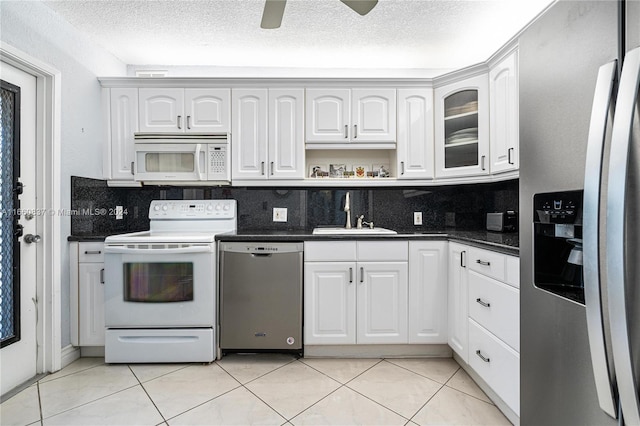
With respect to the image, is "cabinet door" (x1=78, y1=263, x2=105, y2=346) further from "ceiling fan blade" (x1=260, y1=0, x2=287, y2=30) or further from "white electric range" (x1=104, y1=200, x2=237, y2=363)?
"ceiling fan blade" (x1=260, y1=0, x2=287, y2=30)

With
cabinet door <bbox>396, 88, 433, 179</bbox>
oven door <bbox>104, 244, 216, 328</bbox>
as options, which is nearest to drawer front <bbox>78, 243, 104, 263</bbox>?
oven door <bbox>104, 244, 216, 328</bbox>

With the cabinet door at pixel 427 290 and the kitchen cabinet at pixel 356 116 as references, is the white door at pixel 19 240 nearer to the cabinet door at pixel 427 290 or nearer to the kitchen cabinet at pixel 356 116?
the kitchen cabinet at pixel 356 116

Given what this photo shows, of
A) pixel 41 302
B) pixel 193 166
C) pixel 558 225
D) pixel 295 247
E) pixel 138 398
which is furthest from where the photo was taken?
pixel 193 166

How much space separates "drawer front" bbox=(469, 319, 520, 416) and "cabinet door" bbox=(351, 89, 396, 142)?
5.16 feet

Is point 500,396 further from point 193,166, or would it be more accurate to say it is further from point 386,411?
point 193,166

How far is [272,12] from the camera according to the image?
1.55 meters

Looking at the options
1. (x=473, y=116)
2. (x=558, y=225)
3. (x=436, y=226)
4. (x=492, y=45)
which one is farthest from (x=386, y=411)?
(x=492, y=45)

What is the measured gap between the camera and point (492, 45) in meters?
2.74

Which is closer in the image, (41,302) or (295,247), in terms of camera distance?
(41,302)

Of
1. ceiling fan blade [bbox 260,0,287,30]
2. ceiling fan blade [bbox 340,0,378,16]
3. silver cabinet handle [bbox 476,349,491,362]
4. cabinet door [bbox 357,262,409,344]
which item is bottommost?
silver cabinet handle [bbox 476,349,491,362]

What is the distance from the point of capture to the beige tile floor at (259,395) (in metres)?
1.67

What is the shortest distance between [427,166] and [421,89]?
2.12 feet

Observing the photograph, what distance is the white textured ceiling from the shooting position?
7.26 ft

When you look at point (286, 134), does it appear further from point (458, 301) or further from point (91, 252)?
point (458, 301)
